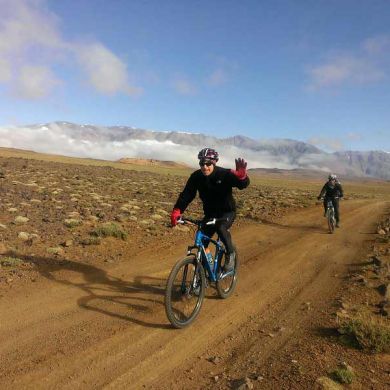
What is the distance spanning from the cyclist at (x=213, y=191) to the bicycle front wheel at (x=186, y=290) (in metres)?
0.92

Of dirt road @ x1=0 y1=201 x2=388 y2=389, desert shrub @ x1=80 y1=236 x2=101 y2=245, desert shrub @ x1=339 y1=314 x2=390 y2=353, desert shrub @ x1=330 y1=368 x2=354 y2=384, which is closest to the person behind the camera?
desert shrub @ x1=330 y1=368 x2=354 y2=384

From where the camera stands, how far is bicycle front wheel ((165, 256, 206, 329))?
7.14m

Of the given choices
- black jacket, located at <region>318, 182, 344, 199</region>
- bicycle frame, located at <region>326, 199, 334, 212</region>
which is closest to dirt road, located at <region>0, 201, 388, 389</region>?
Result: bicycle frame, located at <region>326, 199, 334, 212</region>

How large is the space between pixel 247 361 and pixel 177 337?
1.34 m

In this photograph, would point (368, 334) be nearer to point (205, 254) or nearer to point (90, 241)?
point (205, 254)

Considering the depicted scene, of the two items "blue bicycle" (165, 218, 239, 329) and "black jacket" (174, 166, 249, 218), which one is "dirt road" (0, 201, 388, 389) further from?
"black jacket" (174, 166, 249, 218)

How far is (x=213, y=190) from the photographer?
8180 mm

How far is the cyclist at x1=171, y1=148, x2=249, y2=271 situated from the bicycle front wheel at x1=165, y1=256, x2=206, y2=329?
920mm

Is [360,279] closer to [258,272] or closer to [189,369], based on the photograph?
[258,272]

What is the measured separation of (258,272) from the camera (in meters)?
11.2

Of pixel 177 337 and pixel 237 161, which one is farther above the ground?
pixel 237 161

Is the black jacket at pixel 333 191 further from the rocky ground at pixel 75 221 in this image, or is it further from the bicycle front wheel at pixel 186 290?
the bicycle front wheel at pixel 186 290

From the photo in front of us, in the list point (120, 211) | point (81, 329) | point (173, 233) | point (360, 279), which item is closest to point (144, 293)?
point (81, 329)

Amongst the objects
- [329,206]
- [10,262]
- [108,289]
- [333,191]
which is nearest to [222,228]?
[108,289]
